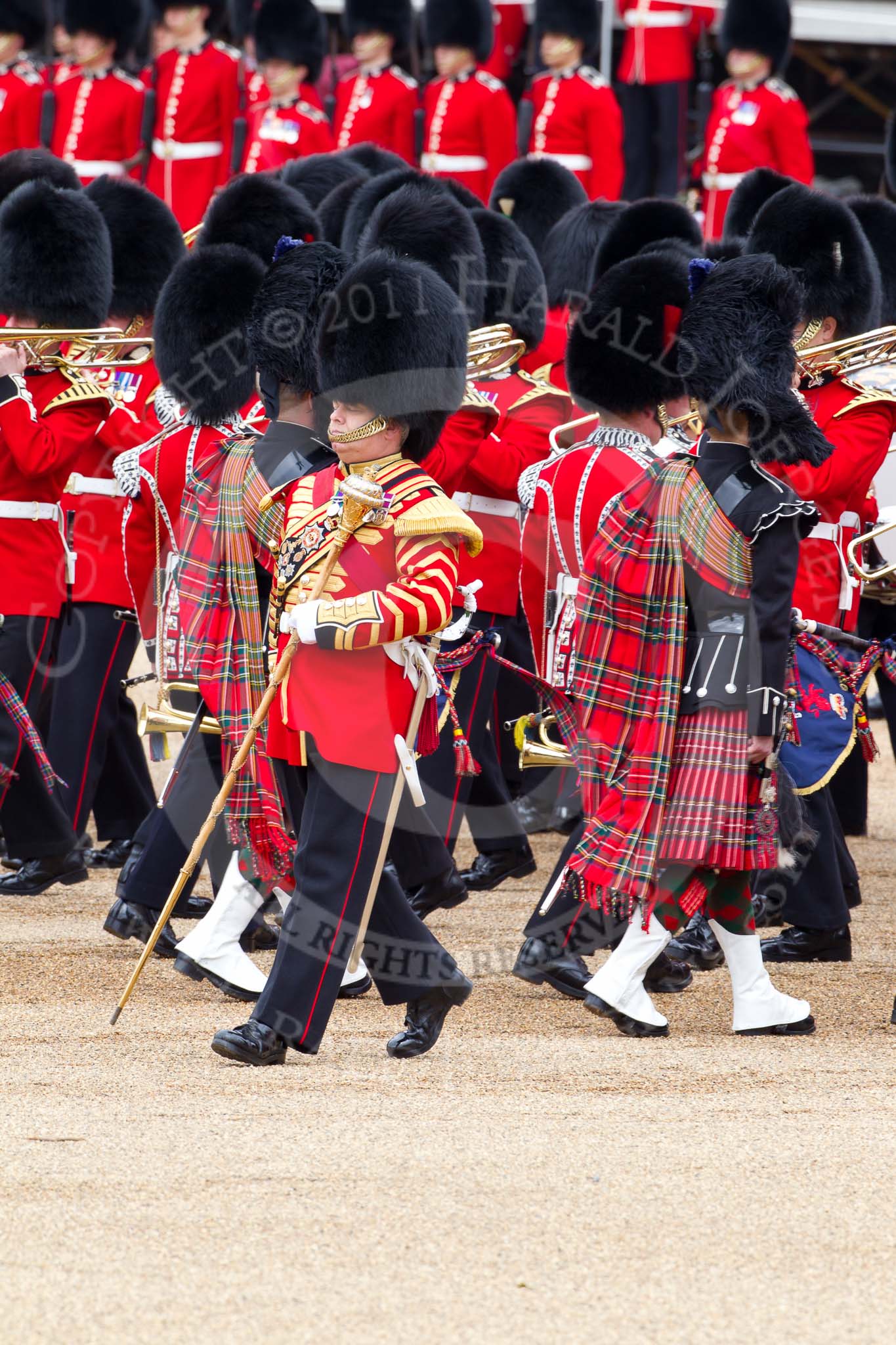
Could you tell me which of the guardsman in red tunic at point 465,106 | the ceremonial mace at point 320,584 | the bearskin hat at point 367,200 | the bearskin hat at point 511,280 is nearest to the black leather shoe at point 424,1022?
the ceremonial mace at point 320,584

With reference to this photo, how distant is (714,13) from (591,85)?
89cm

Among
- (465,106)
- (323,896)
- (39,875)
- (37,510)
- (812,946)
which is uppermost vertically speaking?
(465,106)

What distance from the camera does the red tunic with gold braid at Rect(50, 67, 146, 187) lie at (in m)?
8.49

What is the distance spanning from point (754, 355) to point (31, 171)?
3050 millimetres

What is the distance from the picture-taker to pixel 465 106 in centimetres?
827

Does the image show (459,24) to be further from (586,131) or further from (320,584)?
(320,584)

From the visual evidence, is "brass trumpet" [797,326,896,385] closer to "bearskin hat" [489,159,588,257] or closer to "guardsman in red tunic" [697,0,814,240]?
"bearskin hat" [489,159,588,257]

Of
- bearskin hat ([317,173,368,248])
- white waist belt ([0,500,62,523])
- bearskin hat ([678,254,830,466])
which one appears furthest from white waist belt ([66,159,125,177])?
bearskin hat ([678,254,830,466])

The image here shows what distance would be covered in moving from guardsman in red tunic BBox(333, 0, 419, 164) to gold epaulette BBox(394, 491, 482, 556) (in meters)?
5.69

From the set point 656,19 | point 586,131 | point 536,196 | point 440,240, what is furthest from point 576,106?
point 440,240

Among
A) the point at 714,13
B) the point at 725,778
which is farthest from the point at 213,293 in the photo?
the point at 714,13

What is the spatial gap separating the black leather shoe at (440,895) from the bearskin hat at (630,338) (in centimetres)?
92

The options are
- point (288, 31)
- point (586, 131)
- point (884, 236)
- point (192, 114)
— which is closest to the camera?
point (884, 236)

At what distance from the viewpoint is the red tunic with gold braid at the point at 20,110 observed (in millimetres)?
8656
